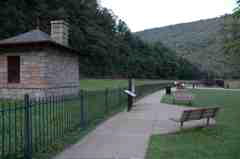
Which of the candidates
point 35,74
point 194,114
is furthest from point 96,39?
point 194,114

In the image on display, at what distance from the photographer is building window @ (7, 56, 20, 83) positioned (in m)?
14.2

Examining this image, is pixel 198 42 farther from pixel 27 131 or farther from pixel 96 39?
pixel 27 131

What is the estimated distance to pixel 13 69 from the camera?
14.3 metres

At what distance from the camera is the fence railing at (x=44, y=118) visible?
174 inches

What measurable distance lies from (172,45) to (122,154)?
301ft

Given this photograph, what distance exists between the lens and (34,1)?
105 ft

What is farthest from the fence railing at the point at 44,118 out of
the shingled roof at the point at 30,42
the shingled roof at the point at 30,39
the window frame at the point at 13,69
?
the shingled roof at the point at 30,39

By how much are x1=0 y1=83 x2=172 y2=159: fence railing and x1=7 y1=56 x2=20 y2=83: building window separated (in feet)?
14.0

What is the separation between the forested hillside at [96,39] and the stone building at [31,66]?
10.5 m

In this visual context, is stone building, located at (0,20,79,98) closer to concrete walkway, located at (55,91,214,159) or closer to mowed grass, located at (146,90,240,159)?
concrete walkway, located at (55,91,214,159)

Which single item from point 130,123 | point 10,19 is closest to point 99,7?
point 10,19

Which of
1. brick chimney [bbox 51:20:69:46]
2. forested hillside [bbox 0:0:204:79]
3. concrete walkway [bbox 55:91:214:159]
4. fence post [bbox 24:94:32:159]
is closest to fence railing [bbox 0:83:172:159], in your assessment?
fence post [bbox 24:94:32:159]

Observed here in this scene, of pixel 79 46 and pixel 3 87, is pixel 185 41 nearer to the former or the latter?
pixel 79 46

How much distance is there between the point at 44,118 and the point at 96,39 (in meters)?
33.9
